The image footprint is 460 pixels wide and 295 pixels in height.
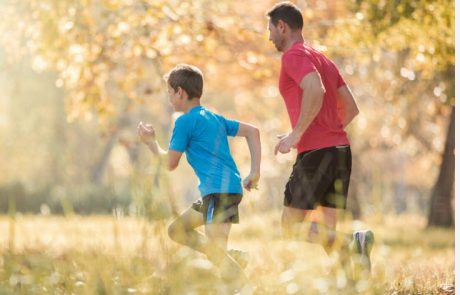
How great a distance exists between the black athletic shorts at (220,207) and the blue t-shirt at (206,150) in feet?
0.12

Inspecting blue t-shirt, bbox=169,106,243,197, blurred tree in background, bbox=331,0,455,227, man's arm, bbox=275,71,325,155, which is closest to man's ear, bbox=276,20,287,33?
man's arm, bbox=275,71,325,155

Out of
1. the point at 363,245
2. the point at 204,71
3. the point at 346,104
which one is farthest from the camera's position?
the point at 204,71

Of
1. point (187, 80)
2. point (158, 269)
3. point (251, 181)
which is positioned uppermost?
point (187, 80)

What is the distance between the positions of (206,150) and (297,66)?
0.87 meters

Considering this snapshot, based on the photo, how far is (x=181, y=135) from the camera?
5.74 meters

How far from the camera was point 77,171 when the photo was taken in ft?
107

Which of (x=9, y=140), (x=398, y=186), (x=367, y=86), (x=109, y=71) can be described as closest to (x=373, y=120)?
(x=367, y=86)

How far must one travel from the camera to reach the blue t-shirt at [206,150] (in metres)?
5.74

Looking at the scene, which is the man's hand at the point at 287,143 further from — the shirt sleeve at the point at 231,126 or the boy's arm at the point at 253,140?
the shirt sleeve at the point at 231,126

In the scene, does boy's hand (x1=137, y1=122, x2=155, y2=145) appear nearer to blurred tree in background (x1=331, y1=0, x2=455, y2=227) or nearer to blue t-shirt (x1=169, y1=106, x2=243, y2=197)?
blue t-shirt (x1=169, y1=106, x2=243, y2=197)

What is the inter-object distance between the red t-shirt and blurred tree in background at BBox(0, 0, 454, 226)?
0.47 metres

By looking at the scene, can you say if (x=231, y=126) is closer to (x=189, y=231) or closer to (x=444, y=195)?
(x=189, y=231)

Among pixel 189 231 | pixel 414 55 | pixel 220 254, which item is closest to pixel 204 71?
pixel 414 55

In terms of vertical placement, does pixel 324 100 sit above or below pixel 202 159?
above
